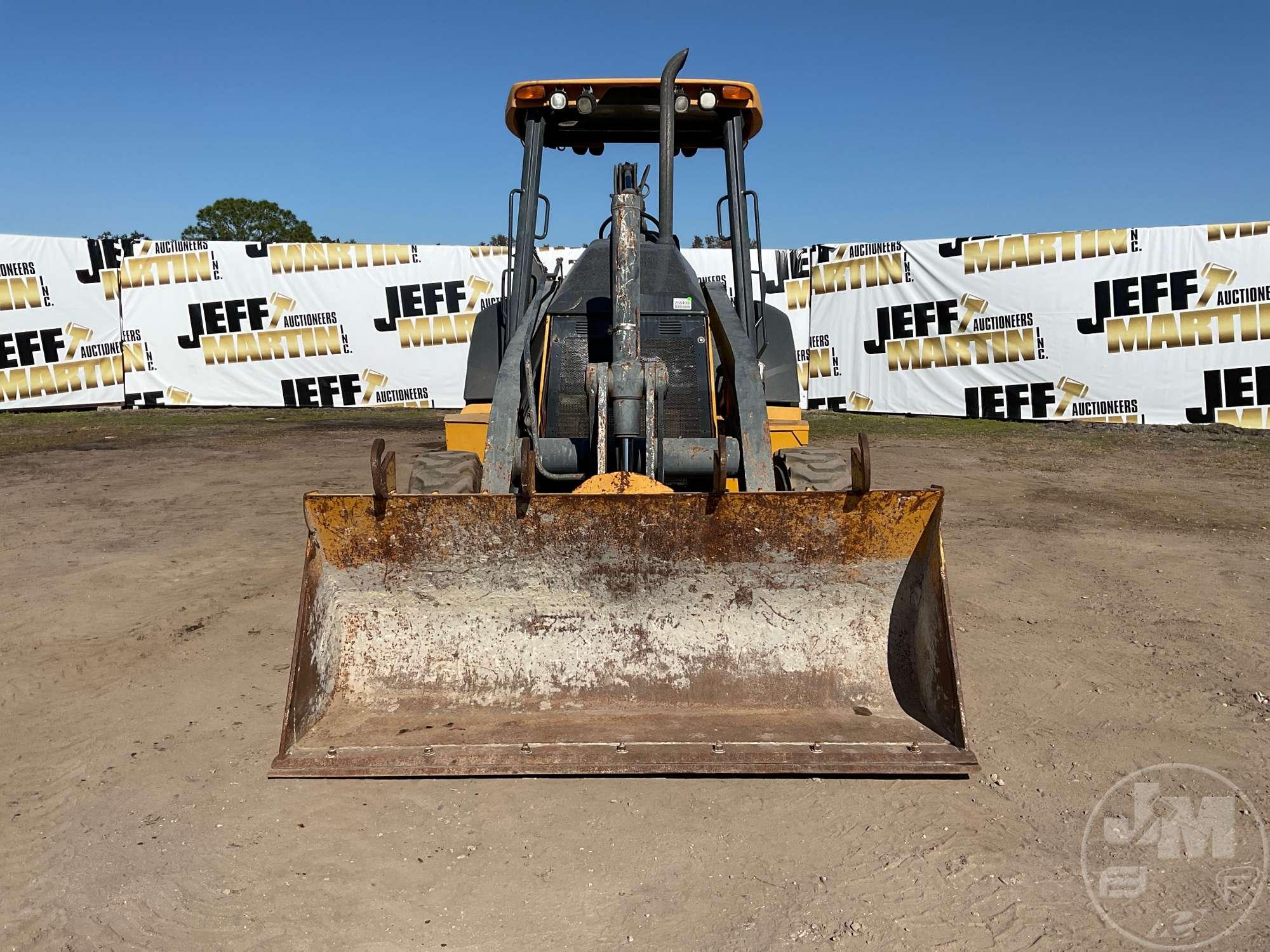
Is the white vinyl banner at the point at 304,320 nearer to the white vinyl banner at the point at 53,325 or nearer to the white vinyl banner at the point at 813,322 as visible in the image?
the white vinyl banner at the point at 813,322

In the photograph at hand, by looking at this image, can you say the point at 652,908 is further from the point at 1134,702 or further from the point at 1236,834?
the point at 1134,702

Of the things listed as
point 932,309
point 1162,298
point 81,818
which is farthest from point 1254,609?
point 932,309

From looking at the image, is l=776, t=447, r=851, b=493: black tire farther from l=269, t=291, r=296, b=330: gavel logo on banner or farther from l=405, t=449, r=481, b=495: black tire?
l=269, t=291, r=296, b=330: gavel logo on banner

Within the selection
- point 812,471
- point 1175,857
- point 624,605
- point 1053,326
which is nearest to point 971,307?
point 1053,326

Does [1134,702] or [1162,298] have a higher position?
[1162,298]

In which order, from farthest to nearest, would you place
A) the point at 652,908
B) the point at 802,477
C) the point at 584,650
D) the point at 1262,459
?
the point at 1262,459 < the point at 802,477 < the point at 584,650 < the point at 652,908

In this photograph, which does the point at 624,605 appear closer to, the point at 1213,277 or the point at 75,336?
the point at 1213,277

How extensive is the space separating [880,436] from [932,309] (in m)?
3.26

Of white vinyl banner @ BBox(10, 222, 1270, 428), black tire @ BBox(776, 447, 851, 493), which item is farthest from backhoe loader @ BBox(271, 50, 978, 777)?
white vinyl banner @ BBox(10, 222, 1270, 428)

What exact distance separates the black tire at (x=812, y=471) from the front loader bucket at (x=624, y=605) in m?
1.06

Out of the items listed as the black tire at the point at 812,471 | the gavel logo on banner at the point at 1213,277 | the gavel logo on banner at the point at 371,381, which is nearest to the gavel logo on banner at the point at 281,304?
the gavel logo on banner at the point at 371,381

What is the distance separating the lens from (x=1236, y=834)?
317 centimetres

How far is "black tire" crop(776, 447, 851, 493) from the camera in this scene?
498cm

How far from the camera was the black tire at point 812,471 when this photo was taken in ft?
16.3
